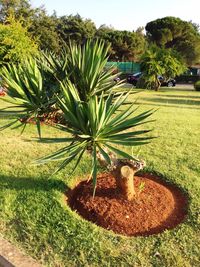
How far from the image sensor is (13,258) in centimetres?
345

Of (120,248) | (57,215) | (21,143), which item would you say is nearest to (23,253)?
(57,215)

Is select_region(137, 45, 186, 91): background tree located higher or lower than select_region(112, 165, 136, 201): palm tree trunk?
higher

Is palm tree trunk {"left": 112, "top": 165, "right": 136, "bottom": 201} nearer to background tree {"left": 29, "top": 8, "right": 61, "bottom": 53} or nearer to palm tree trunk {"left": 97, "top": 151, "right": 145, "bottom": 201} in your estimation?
palm tree trunk {"left": 97, "top": 151, "right": 145, "bottom": 201}

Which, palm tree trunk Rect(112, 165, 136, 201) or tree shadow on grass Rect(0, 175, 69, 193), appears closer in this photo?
palm tree trunk Rect(112, 165, 136, 201)

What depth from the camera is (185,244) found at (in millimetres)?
3648

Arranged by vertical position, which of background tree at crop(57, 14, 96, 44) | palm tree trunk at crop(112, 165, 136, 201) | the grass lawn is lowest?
the grass lawn

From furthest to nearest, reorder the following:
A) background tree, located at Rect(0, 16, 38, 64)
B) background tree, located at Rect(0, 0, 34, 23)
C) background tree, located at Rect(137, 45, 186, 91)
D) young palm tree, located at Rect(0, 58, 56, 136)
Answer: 1. background tree, located at Rect(0, 0, 34, 23)
2. background tree, located at Rect(137, 45, 186, 91)
3. background tree, located at Rect(0, 16, 38, 64)
4. young palm tree, located at Rect(0, 58, 56, 136)

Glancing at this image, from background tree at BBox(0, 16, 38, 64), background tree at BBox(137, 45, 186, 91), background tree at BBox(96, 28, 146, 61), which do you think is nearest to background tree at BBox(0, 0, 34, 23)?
background tree at BBox(96, 28, 146, 61)

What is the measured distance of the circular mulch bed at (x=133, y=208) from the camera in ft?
13.1

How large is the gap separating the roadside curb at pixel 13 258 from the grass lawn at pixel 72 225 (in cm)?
8

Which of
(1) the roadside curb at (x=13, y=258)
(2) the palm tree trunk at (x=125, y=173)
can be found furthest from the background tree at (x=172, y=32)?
(1) the roadside curb at (x=13, y=258)

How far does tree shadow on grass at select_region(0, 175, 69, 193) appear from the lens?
487 cm

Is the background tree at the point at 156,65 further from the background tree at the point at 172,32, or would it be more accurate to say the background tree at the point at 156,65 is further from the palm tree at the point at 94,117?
the background tree at the point at 172,32

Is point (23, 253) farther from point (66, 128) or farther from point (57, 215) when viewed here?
point (66, 128)
